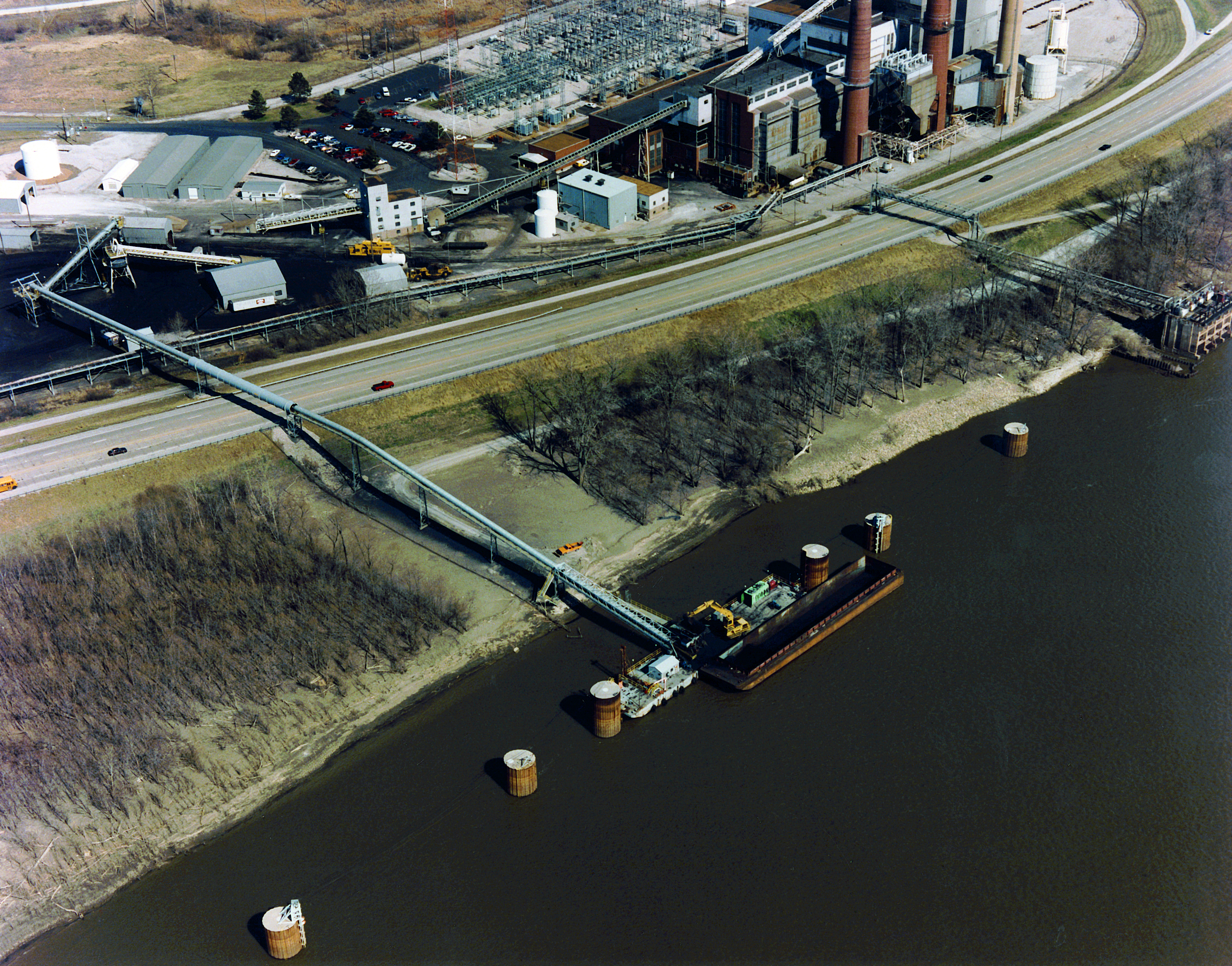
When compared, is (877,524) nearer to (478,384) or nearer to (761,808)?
(761,808)

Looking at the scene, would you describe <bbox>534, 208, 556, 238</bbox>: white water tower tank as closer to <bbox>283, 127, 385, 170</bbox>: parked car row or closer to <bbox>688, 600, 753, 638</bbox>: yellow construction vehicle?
<bbox>283, 127, 385, 170</bbox>: parked car row

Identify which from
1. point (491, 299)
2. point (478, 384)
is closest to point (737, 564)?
point (478, 384)

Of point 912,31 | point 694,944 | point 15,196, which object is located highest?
point 912,31

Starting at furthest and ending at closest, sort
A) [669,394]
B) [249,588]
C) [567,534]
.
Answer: [669,394] → [567,534] → [249,588]

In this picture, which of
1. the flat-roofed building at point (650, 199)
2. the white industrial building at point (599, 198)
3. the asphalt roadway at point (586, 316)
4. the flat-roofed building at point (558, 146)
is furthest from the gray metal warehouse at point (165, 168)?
the flat-roofed building at point (650, 199)

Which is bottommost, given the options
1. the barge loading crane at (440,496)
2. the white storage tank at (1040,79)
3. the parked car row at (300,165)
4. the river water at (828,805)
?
the river water at (828,805)

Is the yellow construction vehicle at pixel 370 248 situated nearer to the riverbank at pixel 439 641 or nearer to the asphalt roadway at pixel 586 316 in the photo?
the asphalt roadway at pixel 586 316

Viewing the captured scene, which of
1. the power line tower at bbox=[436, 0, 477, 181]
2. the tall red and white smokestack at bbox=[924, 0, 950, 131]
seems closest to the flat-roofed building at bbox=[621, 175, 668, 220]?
the power line tower at bbox=[436, 0, 477, 181]
